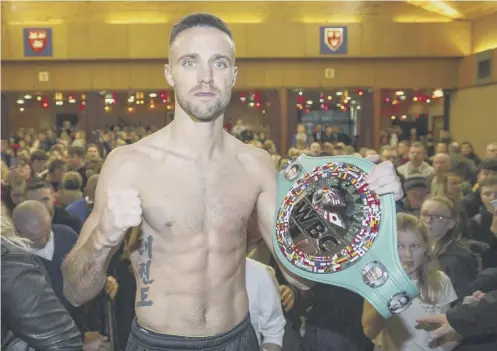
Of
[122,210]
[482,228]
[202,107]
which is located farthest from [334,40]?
[122,210]

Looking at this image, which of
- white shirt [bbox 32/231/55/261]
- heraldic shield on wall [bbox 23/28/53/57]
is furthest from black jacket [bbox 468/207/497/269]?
heraldic shield on wall [bbox 23/28/53/57]

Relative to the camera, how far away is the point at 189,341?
191 cm

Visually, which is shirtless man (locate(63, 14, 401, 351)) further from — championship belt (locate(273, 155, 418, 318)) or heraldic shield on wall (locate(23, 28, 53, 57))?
heraldic shield on wall (locate(23, 28, 53, 57))

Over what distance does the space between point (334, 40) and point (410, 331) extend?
10.9 meters

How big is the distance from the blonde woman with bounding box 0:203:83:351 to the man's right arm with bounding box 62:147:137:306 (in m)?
0.13

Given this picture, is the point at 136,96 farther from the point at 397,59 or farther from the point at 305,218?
the point at 305,218

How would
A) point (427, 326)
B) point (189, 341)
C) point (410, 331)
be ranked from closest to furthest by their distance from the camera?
point (189, 341) < point (427, 326) < point (410, 331)

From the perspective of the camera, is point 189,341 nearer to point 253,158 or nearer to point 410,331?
point 253,158

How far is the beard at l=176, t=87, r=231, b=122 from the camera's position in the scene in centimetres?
193

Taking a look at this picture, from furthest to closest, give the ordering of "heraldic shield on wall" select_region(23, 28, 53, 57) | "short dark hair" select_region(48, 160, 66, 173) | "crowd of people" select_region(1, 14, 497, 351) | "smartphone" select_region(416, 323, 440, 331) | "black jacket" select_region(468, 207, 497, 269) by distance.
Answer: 1. "heraldic shield on wall" select_region(23, 28, 53, 57)
2. "short dark hair" select_region(48, 160, 66, 173)
3. "black jacket" select_region(468, 207, 497, 269)
4. "smartphone" select_region(416, 323, 440, 331)
5. "crowd of people" select_region(1, 14, 497, 351)

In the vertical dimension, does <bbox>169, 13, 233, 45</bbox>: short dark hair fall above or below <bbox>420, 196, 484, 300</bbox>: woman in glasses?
above

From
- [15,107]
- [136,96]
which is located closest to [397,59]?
[136,96]

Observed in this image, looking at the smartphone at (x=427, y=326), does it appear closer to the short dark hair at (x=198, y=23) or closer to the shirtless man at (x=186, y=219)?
the shirtless man at (x=186, y=219)

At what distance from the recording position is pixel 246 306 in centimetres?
210
